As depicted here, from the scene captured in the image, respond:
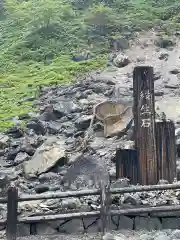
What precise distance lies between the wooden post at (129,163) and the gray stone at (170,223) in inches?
42.7

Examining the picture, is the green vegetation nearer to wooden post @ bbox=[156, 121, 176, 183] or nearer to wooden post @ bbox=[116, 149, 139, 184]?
wooden post @ bbox=[116, 149, 139, 184]

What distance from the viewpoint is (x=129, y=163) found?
671 centimetres

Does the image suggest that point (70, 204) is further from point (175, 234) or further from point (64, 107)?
point (64, 107)

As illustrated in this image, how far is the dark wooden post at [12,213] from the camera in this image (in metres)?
5.32

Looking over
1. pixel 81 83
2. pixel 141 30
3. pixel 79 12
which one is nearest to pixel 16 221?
pixel 81 83

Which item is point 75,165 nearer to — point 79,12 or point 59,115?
point 59,115

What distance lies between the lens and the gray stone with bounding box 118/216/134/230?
18.7 ft

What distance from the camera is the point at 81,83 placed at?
15984mm

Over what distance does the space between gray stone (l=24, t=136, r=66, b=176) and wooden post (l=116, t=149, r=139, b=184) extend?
220cm

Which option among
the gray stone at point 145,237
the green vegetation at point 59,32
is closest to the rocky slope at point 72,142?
the gray stone at point 145,237

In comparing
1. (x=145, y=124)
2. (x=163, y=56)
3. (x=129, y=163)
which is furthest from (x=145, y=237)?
(x=163, y=56)

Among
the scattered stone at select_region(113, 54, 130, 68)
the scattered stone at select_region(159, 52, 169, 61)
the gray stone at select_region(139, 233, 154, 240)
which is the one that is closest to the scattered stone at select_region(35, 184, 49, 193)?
the gray stone at select_region(139, 233, 154, 240)

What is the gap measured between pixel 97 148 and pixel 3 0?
84.6 feet

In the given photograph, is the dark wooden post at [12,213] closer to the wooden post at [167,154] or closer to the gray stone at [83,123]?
the wooden post at [167,154]
